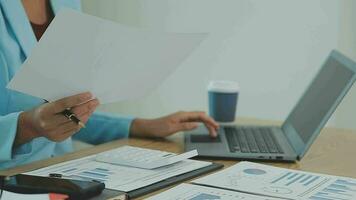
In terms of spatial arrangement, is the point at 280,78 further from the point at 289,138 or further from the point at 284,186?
the point at 284,186

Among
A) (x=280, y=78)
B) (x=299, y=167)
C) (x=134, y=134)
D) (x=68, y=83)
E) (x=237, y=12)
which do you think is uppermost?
(x=237, y=12)

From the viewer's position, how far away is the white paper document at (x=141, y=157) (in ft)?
3.49

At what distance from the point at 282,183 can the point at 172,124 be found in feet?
1.57

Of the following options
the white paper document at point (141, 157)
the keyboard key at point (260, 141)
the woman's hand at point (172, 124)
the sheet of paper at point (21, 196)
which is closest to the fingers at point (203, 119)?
the woman's hand at point (172, 124)

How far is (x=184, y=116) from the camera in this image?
143 cm

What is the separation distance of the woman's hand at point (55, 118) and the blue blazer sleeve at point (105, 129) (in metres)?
0.33

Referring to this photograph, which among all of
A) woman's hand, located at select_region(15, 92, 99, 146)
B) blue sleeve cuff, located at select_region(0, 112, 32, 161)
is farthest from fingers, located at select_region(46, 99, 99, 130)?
blue sleeve cuff, located at select_region(0, 112, 32, 161)

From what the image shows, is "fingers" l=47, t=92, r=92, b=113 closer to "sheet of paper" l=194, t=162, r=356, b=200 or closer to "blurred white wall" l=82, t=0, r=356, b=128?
"sheet of paper" l=194, t=162, r=356, b=200

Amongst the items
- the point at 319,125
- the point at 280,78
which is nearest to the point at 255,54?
the point at 280,78

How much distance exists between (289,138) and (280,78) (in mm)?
953

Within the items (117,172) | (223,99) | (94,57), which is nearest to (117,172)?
(117,172)

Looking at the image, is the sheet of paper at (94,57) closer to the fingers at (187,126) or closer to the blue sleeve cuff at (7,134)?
the blue sleeve cuff at (7,134)

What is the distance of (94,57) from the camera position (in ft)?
3.29

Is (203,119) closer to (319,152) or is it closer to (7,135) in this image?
(319,152)
